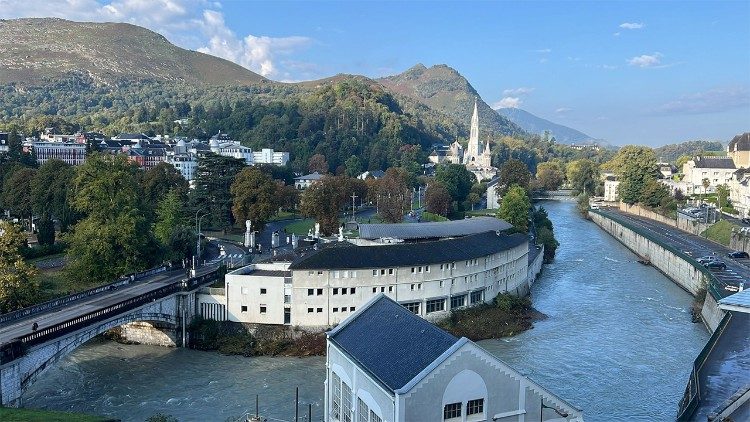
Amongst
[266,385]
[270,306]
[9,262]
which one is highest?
[9,262]

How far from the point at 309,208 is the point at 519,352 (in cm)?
2535

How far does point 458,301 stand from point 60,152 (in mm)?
68154

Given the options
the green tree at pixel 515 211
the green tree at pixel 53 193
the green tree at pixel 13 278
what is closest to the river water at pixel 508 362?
the green tree at pixel 13 278

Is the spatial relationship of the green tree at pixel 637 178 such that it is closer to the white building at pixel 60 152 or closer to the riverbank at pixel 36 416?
the white building at pixel 60 152

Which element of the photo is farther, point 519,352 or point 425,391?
point 519,352

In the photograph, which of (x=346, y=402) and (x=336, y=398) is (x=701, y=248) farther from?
(x=346, y=402)

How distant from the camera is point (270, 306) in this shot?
3247 cm

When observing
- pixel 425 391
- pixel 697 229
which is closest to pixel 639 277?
pixel 697 229

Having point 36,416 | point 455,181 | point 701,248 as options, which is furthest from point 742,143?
point 36,416

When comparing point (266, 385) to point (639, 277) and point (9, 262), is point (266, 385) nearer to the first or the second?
point (9, 262)

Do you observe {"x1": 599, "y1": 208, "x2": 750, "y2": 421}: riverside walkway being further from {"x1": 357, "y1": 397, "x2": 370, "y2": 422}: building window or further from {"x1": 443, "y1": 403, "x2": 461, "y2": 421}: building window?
{"x1": 357, "y1": 397, "x2": 370, "y2": 422}: building window

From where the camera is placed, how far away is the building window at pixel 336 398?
1838 cm

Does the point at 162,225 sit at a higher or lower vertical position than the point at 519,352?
higher

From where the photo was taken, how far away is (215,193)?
2164 inches
